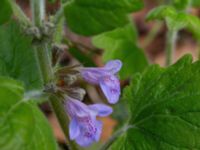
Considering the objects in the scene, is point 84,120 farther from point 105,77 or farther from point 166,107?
point 166,107

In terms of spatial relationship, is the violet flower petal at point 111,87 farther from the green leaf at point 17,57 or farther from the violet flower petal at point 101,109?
the green leaf at point 17,57

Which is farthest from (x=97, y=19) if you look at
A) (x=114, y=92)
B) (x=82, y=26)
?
(x=114, y=92)

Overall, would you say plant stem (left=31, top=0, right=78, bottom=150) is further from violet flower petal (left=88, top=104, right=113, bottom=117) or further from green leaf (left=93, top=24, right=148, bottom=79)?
green leaf (left=93, top=24, right=148, bottom=79)

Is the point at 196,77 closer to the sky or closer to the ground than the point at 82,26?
closer to the ground

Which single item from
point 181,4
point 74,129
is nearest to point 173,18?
point 181,4

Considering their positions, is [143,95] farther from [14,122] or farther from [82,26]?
[14,122]

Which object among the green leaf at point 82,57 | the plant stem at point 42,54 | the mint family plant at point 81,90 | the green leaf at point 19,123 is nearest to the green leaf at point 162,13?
the green leaf at point 82,57

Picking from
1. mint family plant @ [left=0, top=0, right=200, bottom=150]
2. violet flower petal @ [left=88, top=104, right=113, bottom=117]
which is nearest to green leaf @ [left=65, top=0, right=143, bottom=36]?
mint family plant @ [left=0, top=0, right=200, bottom=150]
